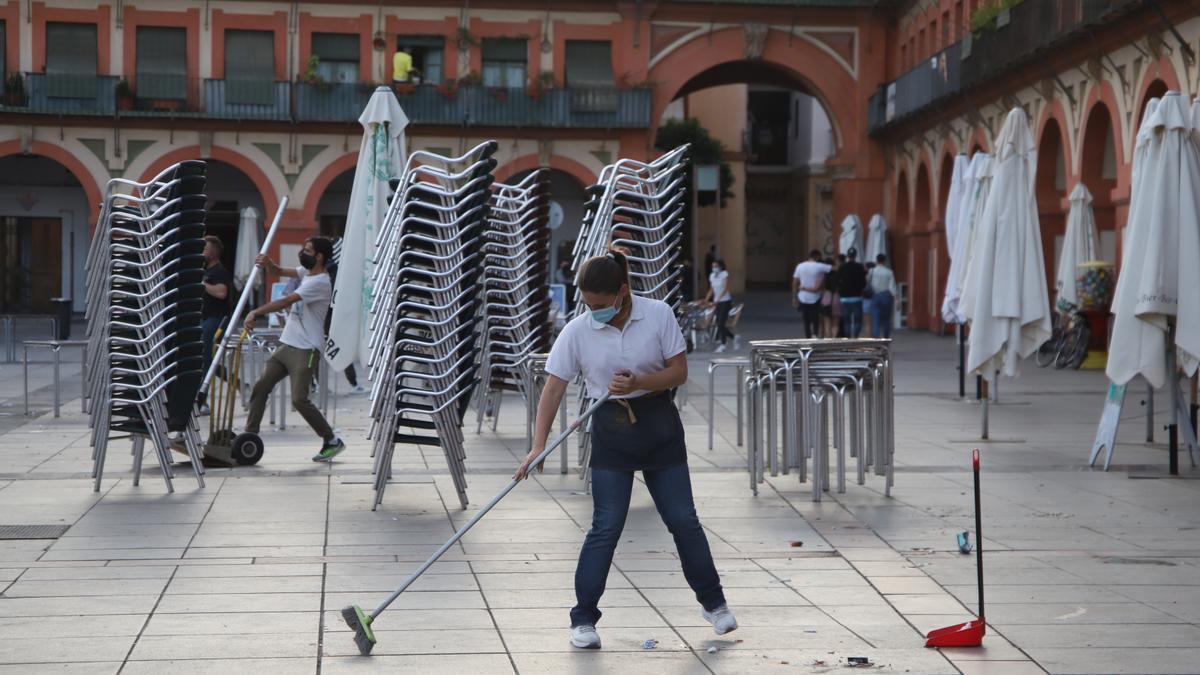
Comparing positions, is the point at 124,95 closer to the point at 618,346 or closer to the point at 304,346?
the point at 304,346

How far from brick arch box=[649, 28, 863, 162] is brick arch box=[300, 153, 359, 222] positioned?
753cm

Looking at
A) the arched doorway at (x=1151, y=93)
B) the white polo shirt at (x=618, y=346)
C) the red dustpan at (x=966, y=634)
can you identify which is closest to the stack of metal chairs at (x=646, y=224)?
the white polo shirt at (x=618, y=346)

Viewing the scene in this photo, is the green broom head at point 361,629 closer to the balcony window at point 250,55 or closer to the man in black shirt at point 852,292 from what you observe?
the man in black shirt at point 852,292

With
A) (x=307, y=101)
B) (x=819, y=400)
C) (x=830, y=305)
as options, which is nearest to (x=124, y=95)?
(x=307, y=101)

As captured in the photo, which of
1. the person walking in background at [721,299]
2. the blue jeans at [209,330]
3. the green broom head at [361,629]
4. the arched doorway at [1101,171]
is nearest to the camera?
the green broom head at [361,629]

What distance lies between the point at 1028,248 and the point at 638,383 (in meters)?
10.2

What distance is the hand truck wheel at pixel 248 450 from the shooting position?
41.1ft

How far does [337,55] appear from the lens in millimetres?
41250

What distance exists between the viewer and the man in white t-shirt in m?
12.7

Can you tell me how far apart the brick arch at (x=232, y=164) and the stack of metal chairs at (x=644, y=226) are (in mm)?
29492

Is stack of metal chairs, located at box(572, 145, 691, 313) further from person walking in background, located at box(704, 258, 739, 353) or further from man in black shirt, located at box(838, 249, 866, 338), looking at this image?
person walking in background, located at box(704, 258, 739, 353)

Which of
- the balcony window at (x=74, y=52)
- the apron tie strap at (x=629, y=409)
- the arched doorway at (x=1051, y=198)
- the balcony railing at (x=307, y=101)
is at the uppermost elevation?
the balcony window at (x=74, y=52)

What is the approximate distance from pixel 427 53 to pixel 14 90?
9.64 metres

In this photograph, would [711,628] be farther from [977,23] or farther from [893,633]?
[977,23]
